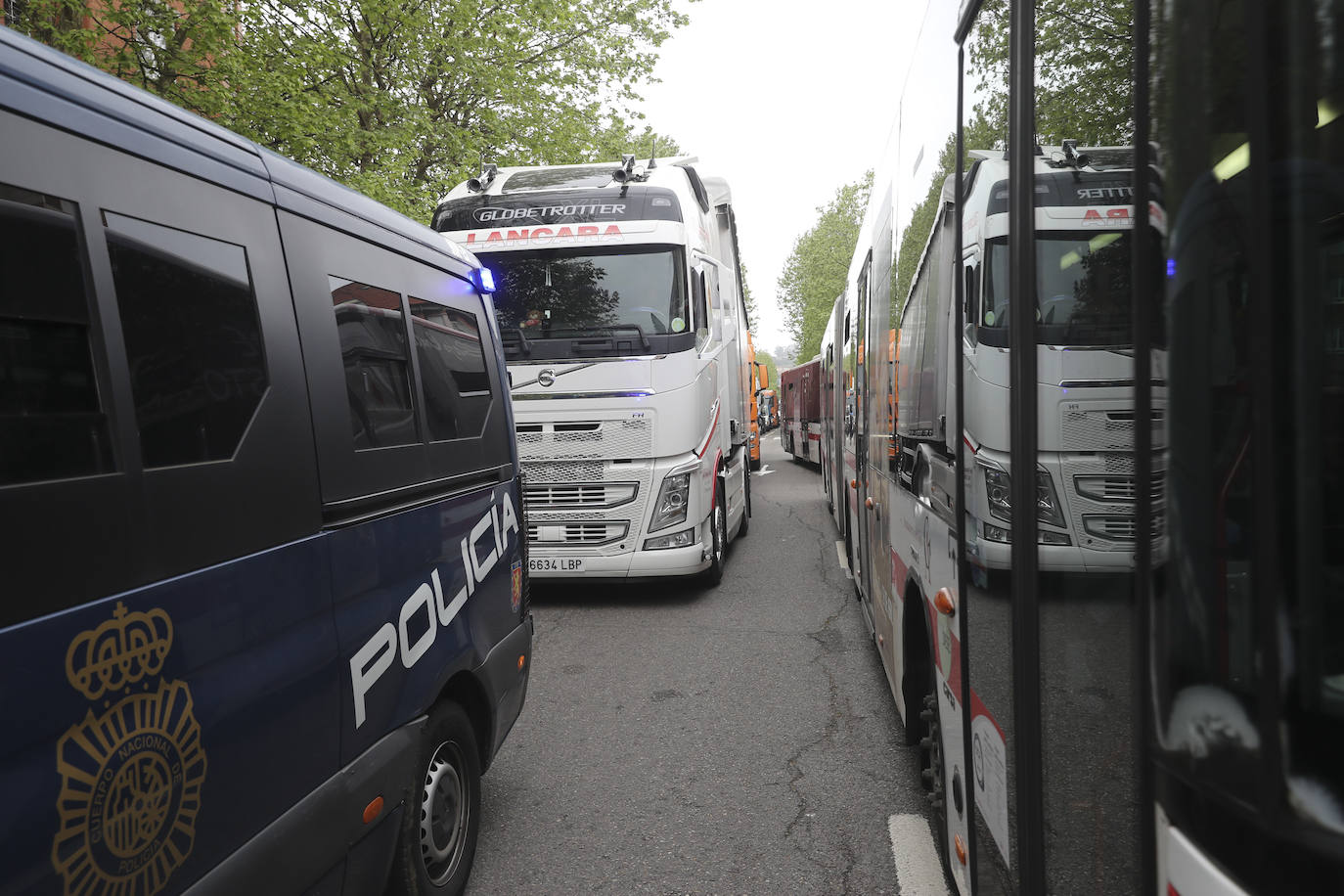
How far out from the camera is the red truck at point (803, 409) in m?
20.8

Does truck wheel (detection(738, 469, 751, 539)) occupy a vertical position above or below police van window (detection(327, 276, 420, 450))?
below

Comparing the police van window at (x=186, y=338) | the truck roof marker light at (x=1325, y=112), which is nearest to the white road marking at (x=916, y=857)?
the police van window at (x=186, y=338)

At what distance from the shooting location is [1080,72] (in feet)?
4.88

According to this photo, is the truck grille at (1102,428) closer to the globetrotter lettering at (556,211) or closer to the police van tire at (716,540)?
the globetrotter lettering at (556,211)

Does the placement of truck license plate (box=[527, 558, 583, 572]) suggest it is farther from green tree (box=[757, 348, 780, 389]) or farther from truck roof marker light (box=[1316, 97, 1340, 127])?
green tree (box=[757, 348, 780, 389])

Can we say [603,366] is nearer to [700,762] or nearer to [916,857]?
[700,762]

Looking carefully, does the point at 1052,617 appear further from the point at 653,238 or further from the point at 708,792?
the point at 653,238

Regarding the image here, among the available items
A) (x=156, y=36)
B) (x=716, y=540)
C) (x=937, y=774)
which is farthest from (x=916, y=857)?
(x=156, y=36)

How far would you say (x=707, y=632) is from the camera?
6.93 m

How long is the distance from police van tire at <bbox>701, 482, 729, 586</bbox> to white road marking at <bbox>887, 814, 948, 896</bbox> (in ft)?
15.2

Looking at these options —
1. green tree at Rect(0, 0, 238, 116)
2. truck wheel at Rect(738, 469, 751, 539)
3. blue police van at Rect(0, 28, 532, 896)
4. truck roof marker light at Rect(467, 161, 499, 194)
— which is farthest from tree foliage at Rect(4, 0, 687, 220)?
blue police van at Rect(0, 28, 532, 896)

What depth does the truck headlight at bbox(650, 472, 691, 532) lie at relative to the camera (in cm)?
766

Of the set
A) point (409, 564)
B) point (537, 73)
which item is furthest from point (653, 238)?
point (537, 73)

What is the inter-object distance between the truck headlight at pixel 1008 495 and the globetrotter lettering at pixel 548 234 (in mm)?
5955
